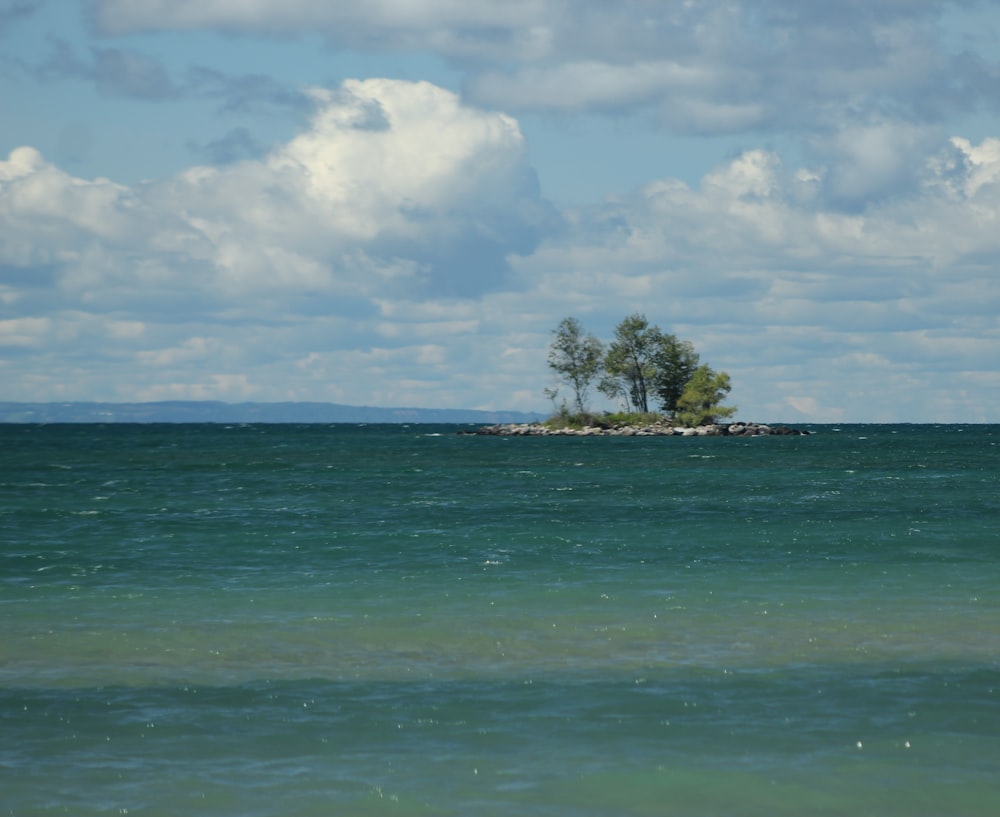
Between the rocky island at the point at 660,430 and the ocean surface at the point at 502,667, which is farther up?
the rocky island at the point at 660,430

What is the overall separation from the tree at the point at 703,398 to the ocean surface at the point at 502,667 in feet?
411

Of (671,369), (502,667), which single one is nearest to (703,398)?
(671,369)

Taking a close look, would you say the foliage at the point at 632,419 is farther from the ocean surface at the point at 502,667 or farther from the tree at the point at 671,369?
the ocean surface at the point at 502,667

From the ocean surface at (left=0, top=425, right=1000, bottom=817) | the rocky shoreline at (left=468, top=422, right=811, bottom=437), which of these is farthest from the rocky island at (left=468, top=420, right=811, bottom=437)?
the ocean surface at (left=0, top=425, right=1000, bottom=817)

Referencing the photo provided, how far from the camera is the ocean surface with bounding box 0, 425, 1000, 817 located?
1379cm

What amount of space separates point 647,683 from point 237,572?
16288mm

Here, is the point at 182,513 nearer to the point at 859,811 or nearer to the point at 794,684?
the point at 794,684

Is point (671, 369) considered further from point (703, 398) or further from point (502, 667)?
point (502, 667)

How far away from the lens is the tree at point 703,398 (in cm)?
17075

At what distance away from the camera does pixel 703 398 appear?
171625 millimetres

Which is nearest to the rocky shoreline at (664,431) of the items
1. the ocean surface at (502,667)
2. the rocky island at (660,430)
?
the rocky island at (660,430)

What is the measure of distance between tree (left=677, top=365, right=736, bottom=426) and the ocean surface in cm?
12536

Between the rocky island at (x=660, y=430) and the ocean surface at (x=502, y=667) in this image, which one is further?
the rocky island at (x=660, y=430)

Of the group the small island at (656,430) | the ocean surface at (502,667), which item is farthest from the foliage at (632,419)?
the ocean surface at (502,667)
